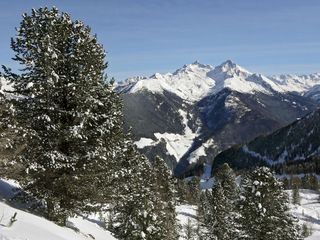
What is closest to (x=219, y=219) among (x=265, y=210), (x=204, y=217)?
(x=204, y=217)

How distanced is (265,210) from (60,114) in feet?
82.8

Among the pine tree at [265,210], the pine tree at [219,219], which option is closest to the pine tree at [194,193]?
the pine tree at [219,219]

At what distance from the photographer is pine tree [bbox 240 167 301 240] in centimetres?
4234

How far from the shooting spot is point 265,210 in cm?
4253

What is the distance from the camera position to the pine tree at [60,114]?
77.0 feet

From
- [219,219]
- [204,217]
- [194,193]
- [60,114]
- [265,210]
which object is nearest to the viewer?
[60,114]

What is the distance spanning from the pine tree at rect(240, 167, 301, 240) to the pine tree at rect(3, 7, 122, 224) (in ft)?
71.6

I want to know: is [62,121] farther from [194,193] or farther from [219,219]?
[194,193]

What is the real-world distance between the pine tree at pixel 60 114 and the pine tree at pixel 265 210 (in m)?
21.8

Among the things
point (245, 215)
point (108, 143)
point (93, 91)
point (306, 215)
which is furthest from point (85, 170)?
point (306, 215)

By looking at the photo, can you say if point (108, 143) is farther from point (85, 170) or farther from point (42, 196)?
point (42, 196)

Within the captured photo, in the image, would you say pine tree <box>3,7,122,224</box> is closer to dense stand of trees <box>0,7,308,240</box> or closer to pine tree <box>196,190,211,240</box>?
dense stand of trees <box>0,7,308,240</box>

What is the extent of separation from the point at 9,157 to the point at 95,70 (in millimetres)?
6694

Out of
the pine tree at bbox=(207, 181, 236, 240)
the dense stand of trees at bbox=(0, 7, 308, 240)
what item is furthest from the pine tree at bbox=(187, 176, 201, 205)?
the dense stand of trees at bbox=(0, 7, 308, 240)
